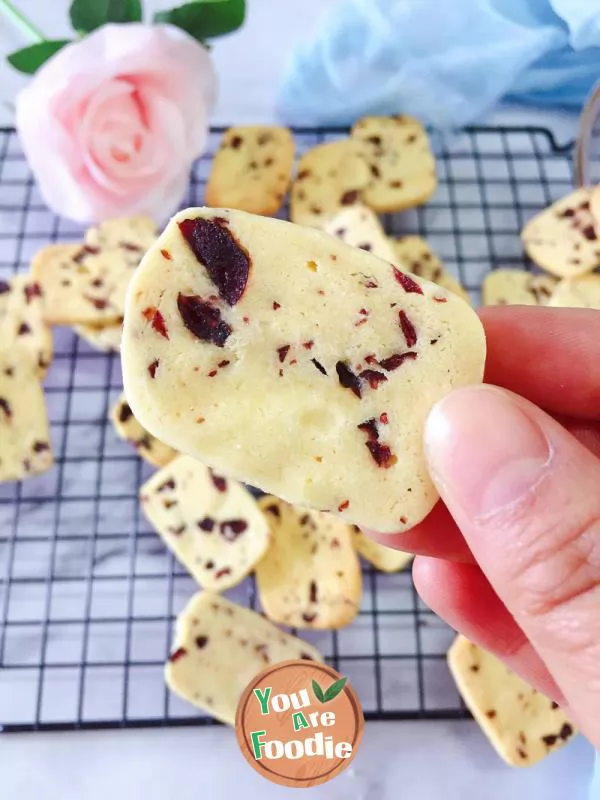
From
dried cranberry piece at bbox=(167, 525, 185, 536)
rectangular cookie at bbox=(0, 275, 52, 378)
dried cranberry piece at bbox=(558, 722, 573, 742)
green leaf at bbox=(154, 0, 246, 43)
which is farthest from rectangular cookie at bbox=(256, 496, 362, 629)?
green leaf at bbox=(154, 0, 246, 43)

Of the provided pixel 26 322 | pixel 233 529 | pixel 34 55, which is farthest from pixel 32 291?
pixel 233 529

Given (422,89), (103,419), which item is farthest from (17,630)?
(422,89)

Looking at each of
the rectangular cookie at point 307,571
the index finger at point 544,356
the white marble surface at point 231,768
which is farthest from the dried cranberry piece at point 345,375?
the white marble surface at point 231,768

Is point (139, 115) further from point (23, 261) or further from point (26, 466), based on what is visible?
point (26, 466)

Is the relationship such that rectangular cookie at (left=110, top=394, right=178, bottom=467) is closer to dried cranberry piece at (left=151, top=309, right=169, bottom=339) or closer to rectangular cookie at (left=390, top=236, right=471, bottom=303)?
rectangular cookie at (left=390, top=236, right=471, bottom=303)

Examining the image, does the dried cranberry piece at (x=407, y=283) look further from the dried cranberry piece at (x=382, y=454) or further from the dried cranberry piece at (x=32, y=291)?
the dried cranberry piece at (x=32, y=291)

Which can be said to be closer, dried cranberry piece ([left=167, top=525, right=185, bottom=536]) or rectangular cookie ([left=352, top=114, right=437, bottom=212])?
dried cranberry piece ([left=167, top=525, right=185, bottom=536])
